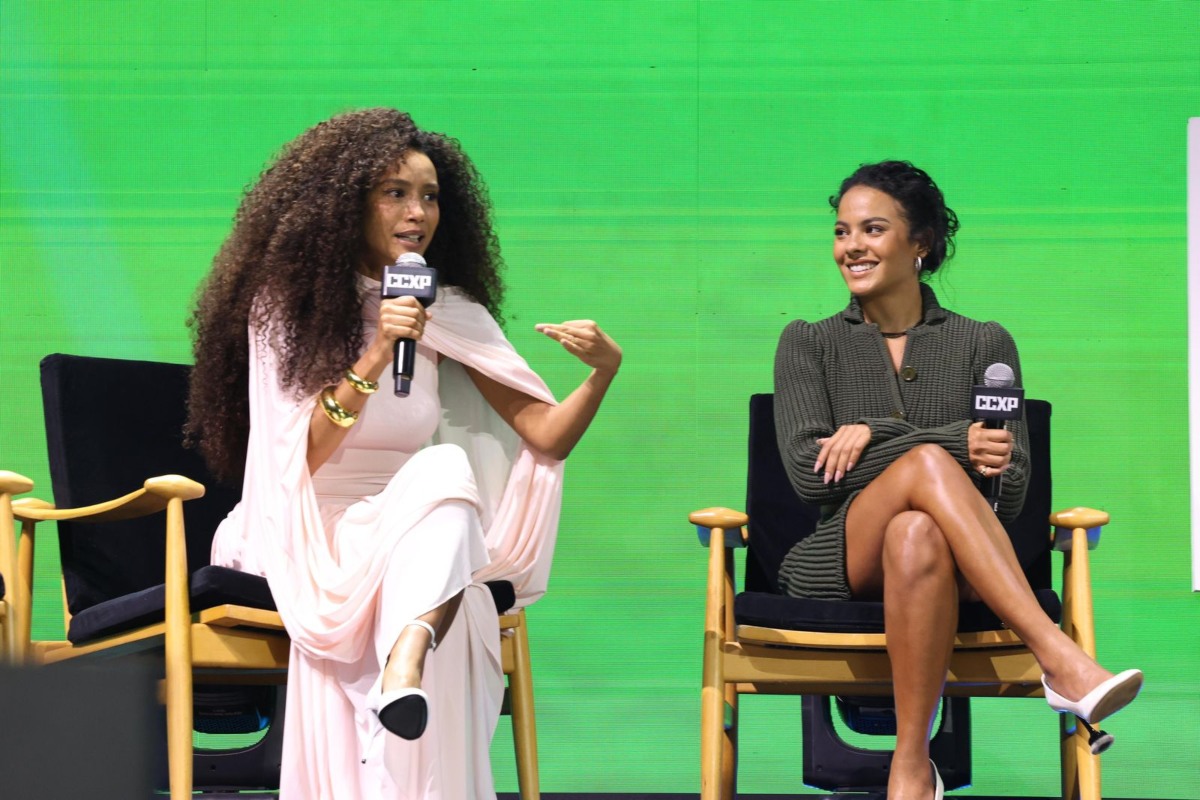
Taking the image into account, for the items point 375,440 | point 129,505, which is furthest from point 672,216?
point 129,505

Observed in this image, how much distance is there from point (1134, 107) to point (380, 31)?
187 centimetres

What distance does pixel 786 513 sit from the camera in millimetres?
3111

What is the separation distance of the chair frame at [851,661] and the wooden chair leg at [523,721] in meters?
0.37

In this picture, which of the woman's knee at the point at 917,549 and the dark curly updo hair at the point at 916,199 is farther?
the dark curly updo hair at the point at 916,199

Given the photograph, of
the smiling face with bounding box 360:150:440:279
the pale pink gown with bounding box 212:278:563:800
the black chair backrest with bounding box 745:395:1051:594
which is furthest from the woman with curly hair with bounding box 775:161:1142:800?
the smiling face with bounding box 360:150:440:279

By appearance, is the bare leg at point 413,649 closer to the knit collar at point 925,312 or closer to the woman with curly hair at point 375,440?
the woman with curly hair at point 375,440

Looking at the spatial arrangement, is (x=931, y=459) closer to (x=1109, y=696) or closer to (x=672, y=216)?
(x=1109, y=696)

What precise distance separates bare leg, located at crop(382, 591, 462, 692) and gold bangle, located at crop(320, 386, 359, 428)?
42cm

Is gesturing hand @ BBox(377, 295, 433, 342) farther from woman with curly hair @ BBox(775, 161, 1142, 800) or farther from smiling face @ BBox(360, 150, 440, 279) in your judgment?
woman with curly hair @ BBox(775, 161, 1142, 800)

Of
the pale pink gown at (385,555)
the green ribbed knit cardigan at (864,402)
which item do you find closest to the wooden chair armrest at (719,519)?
the green ribbed knit cardigan at (864,402)

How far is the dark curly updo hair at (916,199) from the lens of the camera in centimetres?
303

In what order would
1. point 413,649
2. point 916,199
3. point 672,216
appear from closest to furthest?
point 413,649 < point 916,199 < point 672,216

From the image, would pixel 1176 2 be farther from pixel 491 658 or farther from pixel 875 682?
pixel 491 658

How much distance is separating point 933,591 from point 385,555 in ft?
2.99
